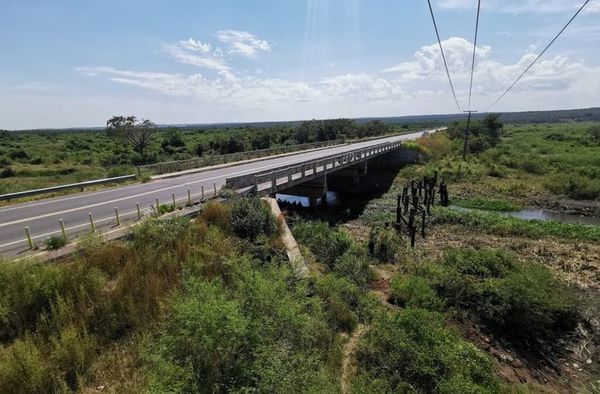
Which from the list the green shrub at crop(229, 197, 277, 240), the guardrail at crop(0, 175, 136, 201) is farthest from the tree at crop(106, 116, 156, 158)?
the green shrub at crop(229, 197, 277, 240)

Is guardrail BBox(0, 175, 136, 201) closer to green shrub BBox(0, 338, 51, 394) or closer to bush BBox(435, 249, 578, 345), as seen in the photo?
green shrub BBox(0, 338, 51, 394)

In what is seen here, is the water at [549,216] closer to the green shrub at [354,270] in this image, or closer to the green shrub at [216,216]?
the green shrub at [354,270]

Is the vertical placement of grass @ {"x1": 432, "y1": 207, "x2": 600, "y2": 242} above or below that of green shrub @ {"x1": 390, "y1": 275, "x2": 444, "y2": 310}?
below

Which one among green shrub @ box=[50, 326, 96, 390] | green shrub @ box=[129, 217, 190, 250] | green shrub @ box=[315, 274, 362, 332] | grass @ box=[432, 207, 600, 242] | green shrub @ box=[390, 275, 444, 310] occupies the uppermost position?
green shrub @ box=[129, 217, 190, 250]

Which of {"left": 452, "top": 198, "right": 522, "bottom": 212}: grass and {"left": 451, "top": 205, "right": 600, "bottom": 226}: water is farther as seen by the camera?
{"left": 452, "top": 198, "right": 522, "bottom": 212}: grass

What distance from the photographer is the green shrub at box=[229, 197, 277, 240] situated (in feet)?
36.8

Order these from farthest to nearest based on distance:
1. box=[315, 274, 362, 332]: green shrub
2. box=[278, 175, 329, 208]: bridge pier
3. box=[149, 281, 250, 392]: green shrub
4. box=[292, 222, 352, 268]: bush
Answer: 1. box=[278, 175, 329, 208]: bridge pier
2. box=[292, 222, 352, 268]: bush
3. box=[315, 274, 362, 332]: green shrub
4. box=[149, 281, 250, 392]: green shrub

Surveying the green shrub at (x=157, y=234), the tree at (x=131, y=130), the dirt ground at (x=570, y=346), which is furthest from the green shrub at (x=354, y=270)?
the tree at (x=131, y=130)

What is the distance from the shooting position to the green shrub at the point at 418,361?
244 inches

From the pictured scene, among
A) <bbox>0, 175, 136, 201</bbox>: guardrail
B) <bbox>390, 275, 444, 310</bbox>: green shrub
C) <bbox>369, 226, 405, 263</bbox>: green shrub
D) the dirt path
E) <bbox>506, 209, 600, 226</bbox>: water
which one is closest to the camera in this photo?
the dirt path

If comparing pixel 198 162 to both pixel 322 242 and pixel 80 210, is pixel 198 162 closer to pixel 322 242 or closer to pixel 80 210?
pixel 80 210

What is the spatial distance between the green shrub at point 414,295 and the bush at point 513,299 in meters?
1.07

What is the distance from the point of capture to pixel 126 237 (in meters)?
9.30

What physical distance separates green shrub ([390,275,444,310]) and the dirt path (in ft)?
8.12
